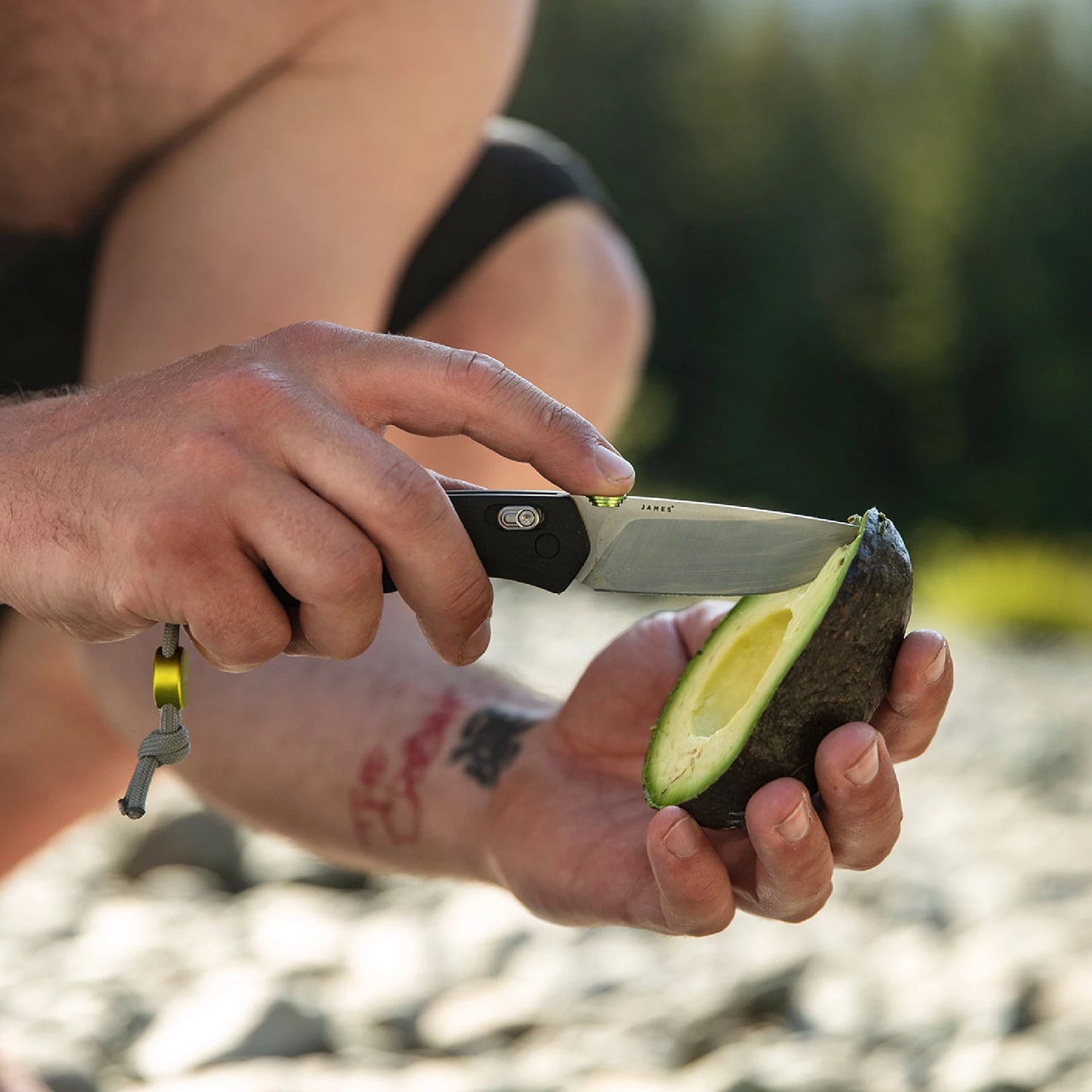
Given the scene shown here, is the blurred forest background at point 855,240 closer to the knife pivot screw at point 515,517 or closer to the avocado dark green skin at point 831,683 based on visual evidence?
the avocado dark green skin at point 831,683

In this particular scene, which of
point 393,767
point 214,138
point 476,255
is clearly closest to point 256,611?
point 393,767

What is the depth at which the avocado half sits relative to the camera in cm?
190

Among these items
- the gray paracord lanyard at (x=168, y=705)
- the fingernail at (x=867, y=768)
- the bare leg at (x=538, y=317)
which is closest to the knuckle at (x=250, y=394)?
the gray paracord lanyard at (x=168, y=705)

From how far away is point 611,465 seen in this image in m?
1.69

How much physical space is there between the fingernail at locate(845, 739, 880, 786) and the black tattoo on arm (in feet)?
2.92

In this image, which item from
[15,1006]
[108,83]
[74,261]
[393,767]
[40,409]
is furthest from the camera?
[15,1006]

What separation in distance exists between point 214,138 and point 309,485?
5.92 ft

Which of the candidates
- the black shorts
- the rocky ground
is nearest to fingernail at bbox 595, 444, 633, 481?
the black shorts

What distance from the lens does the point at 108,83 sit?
297 centimetres

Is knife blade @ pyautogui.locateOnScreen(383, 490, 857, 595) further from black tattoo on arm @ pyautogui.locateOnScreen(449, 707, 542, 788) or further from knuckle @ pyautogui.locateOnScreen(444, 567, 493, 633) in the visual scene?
black tattoo on arm @ pyautogui.locateOnScreen(449, 707, 542, 788)

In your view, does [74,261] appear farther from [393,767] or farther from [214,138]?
[393,767]

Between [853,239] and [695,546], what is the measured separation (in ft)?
108

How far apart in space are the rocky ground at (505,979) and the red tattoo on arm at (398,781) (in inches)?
28.1

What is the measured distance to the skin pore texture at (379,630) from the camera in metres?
2.35
